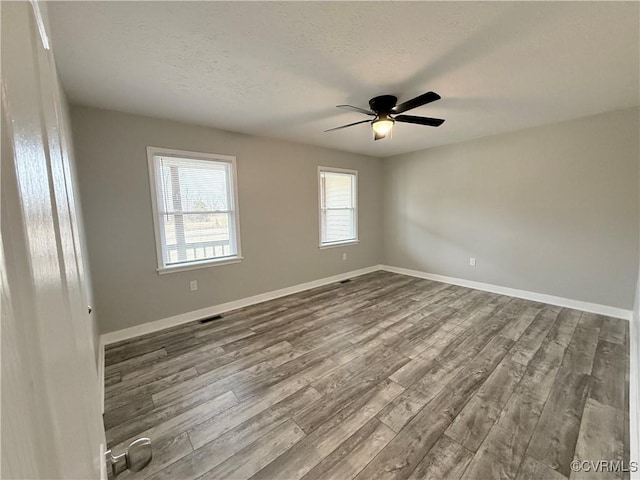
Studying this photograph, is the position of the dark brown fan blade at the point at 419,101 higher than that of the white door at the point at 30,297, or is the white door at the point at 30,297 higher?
the dark brown fan blade at the point at 419,101

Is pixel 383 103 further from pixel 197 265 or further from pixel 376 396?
pixel 197 265

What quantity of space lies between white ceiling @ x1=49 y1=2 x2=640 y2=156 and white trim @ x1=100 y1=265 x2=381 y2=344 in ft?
7.48

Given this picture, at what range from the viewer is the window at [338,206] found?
4656 millimetres

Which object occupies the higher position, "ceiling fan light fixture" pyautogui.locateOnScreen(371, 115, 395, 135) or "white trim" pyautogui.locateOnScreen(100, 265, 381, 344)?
"ceiling fan light fixture" pyautogui.locateOnScreen(371, 115, 395, 135)

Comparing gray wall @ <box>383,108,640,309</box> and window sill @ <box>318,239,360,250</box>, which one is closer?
gray wall @ <box>383,108,640,309</box>

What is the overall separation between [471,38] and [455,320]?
2.75 meters

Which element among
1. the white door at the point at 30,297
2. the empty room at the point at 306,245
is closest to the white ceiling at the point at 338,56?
the empty room at the point at 306,245

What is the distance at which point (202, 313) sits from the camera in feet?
11.0

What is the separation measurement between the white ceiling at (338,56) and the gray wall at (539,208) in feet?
1.76

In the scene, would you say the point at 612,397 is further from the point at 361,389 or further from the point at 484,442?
the point at 361,389

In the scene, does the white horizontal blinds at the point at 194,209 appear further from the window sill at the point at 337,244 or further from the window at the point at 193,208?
the window sill at the point at 337,244

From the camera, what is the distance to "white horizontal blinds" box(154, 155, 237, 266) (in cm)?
306

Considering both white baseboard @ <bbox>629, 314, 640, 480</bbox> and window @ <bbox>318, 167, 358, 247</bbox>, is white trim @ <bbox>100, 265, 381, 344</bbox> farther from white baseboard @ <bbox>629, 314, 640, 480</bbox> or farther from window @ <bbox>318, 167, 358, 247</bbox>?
white baseboard @ <bbox>629, 314, 640, 480</bbox>

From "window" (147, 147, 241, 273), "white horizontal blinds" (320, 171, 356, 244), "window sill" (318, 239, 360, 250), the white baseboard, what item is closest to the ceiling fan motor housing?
"window" (147, 147, 241, 273)
